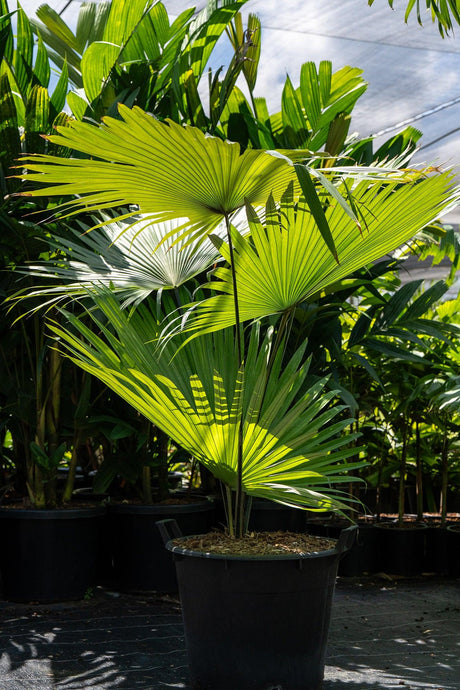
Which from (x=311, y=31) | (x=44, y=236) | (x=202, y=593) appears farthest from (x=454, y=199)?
Result: (x=311, y=31)

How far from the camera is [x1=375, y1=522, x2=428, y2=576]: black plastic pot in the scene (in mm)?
3264

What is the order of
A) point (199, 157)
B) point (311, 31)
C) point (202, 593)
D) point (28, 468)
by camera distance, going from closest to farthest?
point (199, 157) < point (202, 593) < point (28, 468) < point (311, 31)

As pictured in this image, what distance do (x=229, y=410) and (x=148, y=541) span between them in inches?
45.7

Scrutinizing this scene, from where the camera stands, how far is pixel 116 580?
9.16ft

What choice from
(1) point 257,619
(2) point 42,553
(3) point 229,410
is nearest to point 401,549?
(2) point 42,553

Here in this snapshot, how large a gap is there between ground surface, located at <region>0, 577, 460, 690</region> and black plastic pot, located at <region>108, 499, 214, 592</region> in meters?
0.07

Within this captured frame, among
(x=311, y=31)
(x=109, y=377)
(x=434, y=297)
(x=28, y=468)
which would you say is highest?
(x=311, y=31)

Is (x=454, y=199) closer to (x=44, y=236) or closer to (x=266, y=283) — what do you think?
(x=266, y=283)

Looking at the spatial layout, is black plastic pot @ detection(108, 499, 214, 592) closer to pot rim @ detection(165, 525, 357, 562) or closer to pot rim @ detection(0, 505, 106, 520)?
pot rim @ detection(0, 505, 106, 520)

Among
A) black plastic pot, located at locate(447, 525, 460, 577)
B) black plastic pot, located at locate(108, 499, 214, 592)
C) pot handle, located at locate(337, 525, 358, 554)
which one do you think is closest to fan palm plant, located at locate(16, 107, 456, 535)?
pot handle, located at locate(337, 525, 358, 554)

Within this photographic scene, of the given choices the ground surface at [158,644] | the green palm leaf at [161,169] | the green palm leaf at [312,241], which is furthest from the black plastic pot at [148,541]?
the green palm leaf at [161,169]

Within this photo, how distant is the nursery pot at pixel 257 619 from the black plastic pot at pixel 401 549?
1668 millimetres

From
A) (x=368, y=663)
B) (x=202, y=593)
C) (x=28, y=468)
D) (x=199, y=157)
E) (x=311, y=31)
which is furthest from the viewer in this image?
(x=311, y=31)

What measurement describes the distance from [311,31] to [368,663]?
3404 mm
